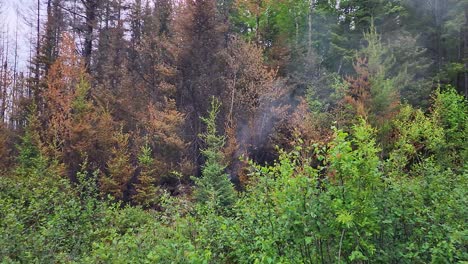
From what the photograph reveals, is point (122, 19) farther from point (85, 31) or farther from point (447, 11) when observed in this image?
point (447, 11)

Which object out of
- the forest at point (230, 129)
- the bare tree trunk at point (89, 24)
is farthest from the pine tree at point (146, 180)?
the bare tree trunk at point (89, 24)

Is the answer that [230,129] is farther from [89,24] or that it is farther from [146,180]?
[89,24]

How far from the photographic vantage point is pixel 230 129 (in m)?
16.6

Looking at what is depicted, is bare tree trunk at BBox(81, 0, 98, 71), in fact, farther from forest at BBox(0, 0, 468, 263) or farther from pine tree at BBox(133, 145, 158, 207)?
pine tree at BBox(133, 145, 158, 207)

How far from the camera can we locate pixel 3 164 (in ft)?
57.4

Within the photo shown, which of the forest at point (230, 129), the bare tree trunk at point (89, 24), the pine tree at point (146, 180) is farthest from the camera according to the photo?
Result: the bare tree trunk at point (89, 24)

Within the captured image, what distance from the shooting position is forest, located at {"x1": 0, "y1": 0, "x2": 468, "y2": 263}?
3594mm

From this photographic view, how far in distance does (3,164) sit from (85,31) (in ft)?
32.5

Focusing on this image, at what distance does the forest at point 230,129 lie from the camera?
11.8 feet

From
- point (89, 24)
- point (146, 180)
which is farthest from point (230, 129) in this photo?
point (89, 24)

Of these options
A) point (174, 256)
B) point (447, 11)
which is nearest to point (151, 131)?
point (174, 256)

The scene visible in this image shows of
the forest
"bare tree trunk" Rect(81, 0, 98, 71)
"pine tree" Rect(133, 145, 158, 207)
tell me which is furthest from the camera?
"bare tree trunk" Rect(81, 0, 98, 71)

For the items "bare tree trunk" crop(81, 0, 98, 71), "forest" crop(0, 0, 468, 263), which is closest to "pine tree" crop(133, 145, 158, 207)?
"forest" crop(0, 0, 468, 263)

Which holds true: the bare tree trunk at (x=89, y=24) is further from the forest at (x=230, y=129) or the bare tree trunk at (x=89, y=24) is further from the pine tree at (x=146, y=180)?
the pine tree at (x=146, y=180)
